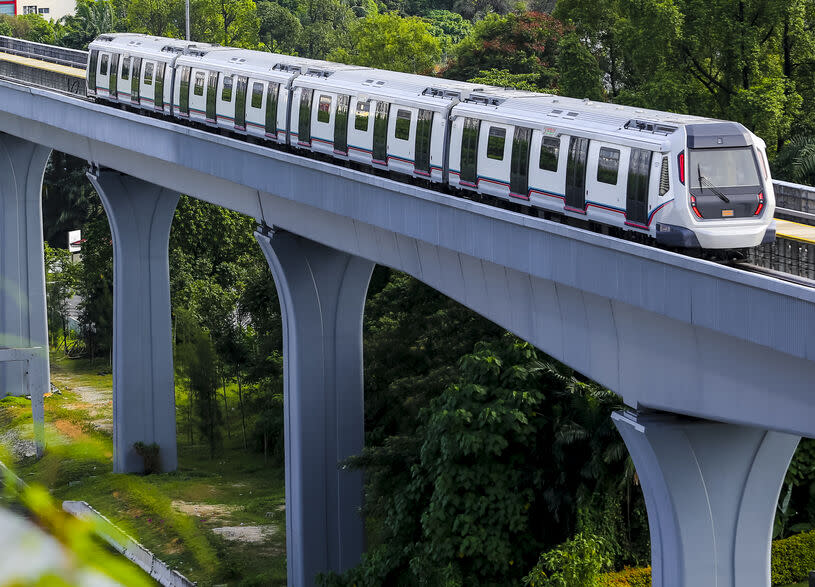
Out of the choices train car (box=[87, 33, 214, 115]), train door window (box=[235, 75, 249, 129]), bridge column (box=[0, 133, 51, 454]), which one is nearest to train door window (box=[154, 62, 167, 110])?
train car (box=[87, 33, 214, 115])

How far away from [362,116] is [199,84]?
727 centimetres

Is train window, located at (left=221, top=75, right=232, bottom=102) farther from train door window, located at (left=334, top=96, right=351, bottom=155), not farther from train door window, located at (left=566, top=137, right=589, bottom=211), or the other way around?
train door window, located at (left=566, top=137, right=589, bottom=211)

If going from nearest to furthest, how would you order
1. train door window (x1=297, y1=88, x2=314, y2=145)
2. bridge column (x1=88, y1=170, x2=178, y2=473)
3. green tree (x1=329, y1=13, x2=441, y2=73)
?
train door window (x1=297, y1=88, x2=314, y2=145)
bridge column (x1=88, y1=170, x2=178, y2=473)
green tree (x1=329, y1=13, x2=441, y2=73)

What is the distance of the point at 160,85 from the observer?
29.2 metres

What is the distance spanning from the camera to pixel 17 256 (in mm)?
42531

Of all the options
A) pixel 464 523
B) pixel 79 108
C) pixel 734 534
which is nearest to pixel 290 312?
pixel 464 523

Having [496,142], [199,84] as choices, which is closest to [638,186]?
[496,142]

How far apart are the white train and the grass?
7.99 m

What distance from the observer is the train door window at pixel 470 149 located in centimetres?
1905

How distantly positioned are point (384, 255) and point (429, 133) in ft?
7.62

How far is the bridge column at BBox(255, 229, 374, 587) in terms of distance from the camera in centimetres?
2438

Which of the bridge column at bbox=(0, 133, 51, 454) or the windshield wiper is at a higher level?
the windshield wiper

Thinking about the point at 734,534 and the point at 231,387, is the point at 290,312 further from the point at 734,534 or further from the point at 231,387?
the point at 231,387

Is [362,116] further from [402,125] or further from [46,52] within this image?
[46,52]
